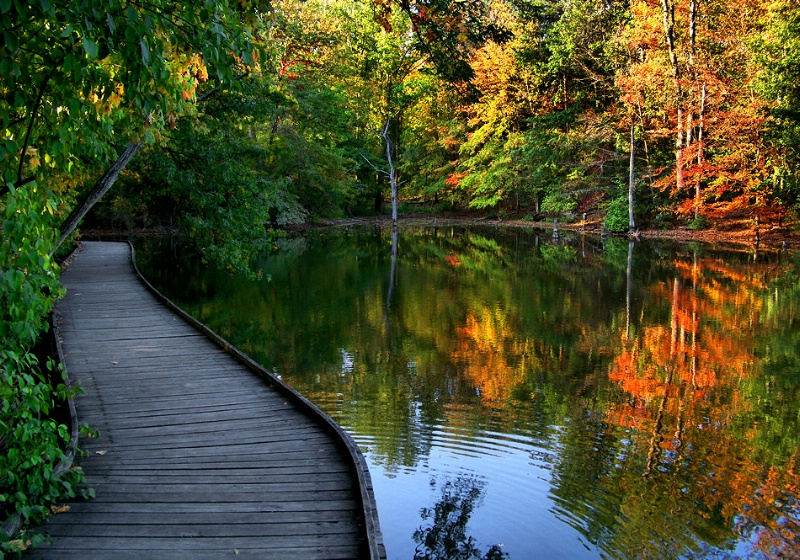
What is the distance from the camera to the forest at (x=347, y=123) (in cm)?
356

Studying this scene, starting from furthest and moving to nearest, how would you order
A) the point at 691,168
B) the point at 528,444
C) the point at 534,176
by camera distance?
the point at 534,176, the point at 691,168, the point at 528,444

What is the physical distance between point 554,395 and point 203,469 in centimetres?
494

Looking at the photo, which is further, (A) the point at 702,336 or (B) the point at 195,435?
(A) the point at 702,336

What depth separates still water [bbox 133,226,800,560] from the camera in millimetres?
5430

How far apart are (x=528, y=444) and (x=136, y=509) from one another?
4044mm

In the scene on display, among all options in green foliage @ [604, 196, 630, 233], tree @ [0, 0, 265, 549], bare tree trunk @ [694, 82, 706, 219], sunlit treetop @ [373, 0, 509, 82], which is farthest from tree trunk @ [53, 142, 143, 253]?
green foliage @ [604, 196, 630, 233]

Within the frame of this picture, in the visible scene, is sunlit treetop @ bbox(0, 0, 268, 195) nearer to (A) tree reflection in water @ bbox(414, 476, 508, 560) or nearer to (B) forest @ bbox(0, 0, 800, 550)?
(B) forest @ bbox(0, 0, 800, 550)

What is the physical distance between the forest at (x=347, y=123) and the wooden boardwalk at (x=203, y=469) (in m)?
0.40

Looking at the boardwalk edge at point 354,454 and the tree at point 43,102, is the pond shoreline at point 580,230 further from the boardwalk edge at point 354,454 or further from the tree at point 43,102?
the tree at point 43,102

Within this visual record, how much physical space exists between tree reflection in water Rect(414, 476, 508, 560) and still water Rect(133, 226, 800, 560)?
0.02 metres

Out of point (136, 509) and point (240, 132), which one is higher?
point (240, 132)

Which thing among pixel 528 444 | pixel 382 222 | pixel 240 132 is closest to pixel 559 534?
pixel 528 444

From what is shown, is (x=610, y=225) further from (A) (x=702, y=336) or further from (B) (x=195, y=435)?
(B) (x=195, y=435)

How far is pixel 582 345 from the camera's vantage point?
1106cm
